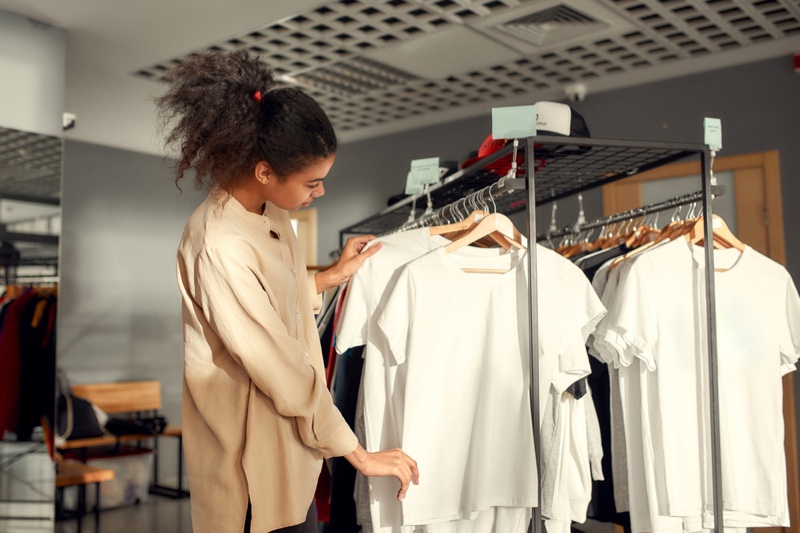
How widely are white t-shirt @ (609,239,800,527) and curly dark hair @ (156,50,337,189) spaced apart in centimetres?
107

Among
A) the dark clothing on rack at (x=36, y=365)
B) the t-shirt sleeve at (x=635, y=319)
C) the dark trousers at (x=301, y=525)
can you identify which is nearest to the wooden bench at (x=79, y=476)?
the dark clothing on rack at (x=36, y=365)

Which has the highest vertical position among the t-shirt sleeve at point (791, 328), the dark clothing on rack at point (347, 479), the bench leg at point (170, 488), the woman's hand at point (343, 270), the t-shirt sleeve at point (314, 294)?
the woman's hand at point (343, 270)

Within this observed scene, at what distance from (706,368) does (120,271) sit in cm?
537

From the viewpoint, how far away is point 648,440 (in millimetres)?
2053

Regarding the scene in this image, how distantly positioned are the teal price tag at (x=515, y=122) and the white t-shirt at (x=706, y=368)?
0.52m

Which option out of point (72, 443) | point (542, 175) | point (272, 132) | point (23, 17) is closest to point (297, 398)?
point (272, 132)

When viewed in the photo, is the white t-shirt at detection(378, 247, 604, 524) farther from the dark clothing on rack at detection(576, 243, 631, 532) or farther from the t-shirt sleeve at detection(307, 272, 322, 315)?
the dark clothing on rack at detection(576, 243, 631, 532)

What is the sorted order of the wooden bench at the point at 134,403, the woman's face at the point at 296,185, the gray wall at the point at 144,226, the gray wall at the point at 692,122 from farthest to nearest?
the wooden bench at the point at 134,403 < the gray wall at the point at 144,226 < the gray wall at the point at 692,122 < the woman's face at the point at 296,185

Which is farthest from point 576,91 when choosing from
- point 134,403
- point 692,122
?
point 134,403

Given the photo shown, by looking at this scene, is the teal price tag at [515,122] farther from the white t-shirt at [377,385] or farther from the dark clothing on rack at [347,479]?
the dark clothing on rack at [347,479]

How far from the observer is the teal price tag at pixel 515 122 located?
1.85 metres

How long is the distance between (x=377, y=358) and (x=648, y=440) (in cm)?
81

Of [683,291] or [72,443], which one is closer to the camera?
[683,291]

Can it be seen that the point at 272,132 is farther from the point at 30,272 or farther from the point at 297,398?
the point at 30,272
